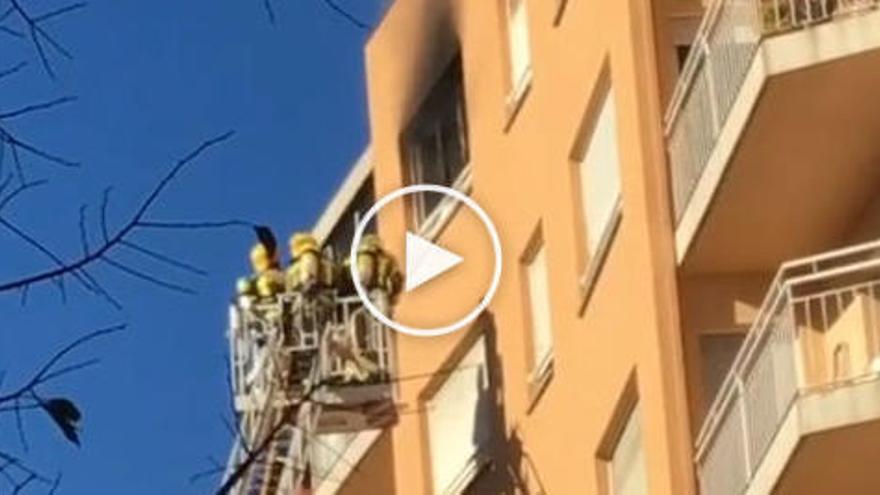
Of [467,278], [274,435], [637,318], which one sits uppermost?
[467,278]

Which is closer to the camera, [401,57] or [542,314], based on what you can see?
[542,314]

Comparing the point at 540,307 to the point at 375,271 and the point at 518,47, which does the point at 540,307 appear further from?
the point at 375,271

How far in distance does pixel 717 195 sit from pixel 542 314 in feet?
14.9

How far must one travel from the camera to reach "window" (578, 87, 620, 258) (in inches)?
845

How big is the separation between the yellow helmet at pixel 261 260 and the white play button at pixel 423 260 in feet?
4.33

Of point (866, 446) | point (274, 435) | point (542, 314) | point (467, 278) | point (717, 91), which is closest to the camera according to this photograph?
point (274, 435)

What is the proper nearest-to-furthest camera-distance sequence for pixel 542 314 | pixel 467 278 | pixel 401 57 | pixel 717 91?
pixel 717 91 < pixel 542 314 < pixel 467 278 < pixel 401 57

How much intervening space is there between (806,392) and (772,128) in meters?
1.87

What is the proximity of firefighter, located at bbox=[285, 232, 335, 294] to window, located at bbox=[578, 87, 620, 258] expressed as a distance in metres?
3.82

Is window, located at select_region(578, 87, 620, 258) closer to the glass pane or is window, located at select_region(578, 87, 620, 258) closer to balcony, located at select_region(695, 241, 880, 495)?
the glass pane

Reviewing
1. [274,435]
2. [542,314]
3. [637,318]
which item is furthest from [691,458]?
[274,435]

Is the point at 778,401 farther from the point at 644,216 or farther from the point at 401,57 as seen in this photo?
the point at 401,57

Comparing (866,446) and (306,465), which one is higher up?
(306,465)

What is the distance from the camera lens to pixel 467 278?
26.2 m
